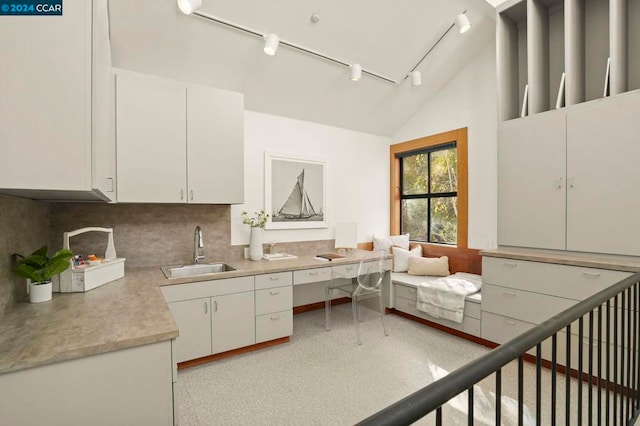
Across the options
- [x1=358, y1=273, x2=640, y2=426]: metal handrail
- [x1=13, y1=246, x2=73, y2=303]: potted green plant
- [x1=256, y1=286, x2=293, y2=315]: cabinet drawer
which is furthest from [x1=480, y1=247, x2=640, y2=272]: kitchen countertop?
[x1=13, y1=246, x2=73, y2=303]: potted green plant

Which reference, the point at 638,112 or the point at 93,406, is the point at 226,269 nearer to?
the point at 93,406

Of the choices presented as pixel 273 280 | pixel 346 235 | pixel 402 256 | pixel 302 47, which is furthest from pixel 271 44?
pixel 402 256

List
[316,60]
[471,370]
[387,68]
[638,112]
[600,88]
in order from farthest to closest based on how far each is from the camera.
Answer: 1. [387,68]
2. [316,60]
3. [600,88]
4. [638,112]
5. [471,370]

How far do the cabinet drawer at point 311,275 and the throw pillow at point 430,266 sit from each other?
4.27 ft

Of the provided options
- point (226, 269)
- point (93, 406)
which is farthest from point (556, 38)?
point (93, 406)

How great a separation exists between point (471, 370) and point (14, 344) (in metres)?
1.62

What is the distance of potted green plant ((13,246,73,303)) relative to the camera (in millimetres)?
1657

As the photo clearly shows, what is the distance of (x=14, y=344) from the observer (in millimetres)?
1192

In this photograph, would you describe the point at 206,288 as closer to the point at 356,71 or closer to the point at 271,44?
the point at 271,44

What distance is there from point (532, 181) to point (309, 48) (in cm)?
247

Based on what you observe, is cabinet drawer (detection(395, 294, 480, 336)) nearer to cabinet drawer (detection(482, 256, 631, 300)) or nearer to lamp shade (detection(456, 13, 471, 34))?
cabinet drawer (detection(482, 256, 631, 300))

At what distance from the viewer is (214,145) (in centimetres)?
288

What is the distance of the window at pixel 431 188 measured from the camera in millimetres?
3857

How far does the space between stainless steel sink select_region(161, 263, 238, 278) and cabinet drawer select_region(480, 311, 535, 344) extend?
245 cm
